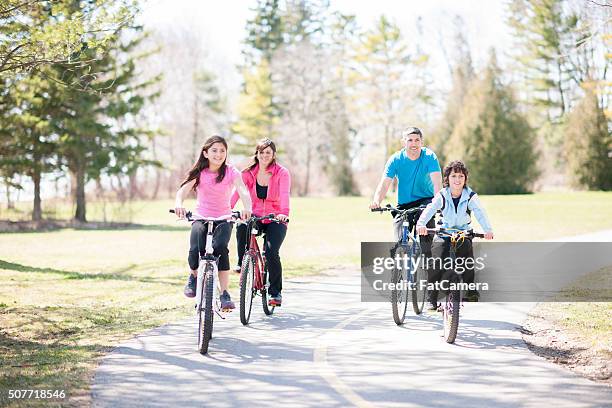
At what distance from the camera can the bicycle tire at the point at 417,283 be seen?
10.5 meters

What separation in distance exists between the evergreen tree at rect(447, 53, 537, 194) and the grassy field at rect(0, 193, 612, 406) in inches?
289

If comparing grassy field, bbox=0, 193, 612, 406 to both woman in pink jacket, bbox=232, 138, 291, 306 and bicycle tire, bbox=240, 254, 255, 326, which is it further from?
woman in pink jacket, bbox=232, 138, 291, 306

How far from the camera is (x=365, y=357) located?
334 inches

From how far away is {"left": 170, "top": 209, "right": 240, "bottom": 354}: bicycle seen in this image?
28.2 feet

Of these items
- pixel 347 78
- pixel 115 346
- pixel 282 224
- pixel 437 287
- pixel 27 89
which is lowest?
→ pixel 115 346

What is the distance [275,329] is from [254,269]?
2.80 ft

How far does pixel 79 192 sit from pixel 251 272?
98.3 feet

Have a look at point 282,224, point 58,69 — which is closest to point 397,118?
point 58,69

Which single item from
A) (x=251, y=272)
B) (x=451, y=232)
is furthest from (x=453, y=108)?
(x=451, y=232)

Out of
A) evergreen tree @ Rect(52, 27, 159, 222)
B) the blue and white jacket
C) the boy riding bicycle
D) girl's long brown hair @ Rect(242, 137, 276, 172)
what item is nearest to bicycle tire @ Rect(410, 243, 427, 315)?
the boy riding bicycle

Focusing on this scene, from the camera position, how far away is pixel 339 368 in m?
7.95

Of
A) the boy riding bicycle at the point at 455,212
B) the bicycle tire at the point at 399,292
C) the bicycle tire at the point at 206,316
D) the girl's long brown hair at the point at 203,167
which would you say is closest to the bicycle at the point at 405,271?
the bicycle tire at the point at 399,292

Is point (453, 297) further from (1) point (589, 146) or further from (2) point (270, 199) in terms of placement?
→ (1) point (589, 146)

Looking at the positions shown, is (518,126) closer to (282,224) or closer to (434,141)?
(434,141)
